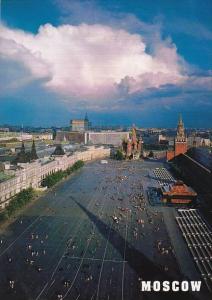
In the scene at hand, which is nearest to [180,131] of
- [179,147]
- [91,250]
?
[179,147]

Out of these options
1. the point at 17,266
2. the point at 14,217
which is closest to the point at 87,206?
the point at 14,217

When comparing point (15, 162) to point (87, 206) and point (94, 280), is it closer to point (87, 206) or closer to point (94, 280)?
point (87, 206)

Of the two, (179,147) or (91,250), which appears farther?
(179,147)

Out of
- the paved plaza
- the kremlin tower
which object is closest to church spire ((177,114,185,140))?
the kremlin tower

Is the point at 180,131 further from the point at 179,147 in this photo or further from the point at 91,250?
the point at 91,250

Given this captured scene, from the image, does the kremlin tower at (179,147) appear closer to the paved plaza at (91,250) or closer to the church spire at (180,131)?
the church spire at (180,131)

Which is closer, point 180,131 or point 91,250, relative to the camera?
point 91,250

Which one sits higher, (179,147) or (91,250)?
(179,147)

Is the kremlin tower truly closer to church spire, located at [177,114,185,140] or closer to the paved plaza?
church spire, located at [177,114,185,140]

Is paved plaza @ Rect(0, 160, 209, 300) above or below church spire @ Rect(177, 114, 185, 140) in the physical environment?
below

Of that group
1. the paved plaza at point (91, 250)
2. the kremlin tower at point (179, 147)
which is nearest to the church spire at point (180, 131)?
the kremlin tower at point (179, 147)

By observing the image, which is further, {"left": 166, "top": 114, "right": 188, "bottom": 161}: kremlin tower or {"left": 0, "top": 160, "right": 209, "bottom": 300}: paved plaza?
{"left": 166, "top": 114, "right": 188, "bottom": 161}: kremlin tower
